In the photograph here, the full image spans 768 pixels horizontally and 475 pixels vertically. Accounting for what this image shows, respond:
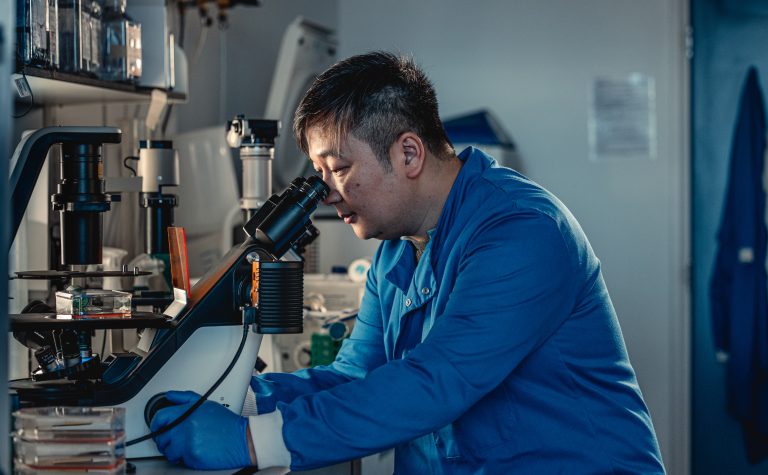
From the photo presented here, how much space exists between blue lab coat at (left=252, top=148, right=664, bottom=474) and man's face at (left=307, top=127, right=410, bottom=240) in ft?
0.27

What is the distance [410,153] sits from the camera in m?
1.59

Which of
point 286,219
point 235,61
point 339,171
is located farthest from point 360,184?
point 235,61

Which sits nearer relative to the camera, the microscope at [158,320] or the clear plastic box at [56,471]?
the clear plastic box at [56,471]

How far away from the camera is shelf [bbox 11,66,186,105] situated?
1.74m

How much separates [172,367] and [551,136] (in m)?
2.40

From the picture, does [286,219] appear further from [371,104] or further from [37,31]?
[37,31]

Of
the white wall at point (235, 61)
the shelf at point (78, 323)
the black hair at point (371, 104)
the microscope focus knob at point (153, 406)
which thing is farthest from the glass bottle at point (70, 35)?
the white wall at point (235, 61)

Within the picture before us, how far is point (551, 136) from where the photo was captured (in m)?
3.58

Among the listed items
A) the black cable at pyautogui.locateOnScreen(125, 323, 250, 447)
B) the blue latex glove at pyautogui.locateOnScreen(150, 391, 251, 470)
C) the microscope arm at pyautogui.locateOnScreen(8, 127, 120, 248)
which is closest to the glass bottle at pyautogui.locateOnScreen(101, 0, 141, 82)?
the microscope arm at pyautogui.locateOnScreen(8, 127, 120, 248)

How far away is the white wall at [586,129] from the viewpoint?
11.4 feet

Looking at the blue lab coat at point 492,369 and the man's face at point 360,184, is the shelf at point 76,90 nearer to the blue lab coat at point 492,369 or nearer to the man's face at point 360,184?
the man's face at point 360,184

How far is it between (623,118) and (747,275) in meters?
0.68

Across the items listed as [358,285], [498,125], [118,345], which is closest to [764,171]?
[498,125]

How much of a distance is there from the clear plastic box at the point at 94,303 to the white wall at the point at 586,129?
235cm
